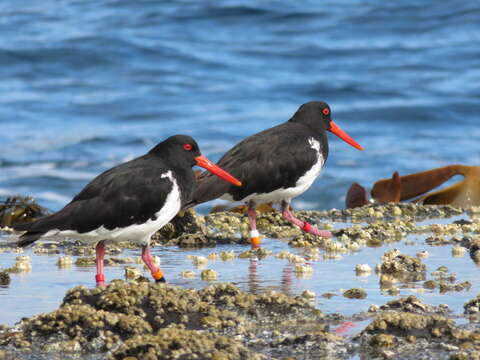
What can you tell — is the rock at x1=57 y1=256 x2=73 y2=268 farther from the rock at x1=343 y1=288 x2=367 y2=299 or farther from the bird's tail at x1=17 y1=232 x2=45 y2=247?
the rock at x1=343 y1=288 x2=367 y2=299

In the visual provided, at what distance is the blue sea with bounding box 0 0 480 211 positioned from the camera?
20.7m

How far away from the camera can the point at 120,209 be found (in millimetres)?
6613

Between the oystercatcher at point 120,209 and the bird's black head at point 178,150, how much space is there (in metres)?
0.17

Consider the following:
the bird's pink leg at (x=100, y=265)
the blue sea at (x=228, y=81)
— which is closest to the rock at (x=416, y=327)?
the bird's pink leg at (x=100, y=265)

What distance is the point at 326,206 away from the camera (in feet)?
61.8

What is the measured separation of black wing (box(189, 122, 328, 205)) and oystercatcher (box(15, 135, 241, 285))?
1.80m

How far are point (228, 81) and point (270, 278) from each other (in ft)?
61.1

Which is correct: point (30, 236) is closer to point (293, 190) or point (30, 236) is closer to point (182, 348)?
point (182, 348)

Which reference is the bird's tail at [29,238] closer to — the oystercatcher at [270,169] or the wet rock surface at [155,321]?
the wet rock surface at [155,321]

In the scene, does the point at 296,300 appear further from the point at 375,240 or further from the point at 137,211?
the point at 375,240

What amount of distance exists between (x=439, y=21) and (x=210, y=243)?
21.8 m

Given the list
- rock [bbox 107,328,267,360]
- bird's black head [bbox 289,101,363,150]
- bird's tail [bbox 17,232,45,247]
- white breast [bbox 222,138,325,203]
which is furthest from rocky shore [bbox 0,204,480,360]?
bird's black head [bbox 289,101,363,150]

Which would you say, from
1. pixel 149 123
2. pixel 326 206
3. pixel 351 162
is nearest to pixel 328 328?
pixel 326 206

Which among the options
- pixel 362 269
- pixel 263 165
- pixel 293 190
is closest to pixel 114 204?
pixel 362 269
